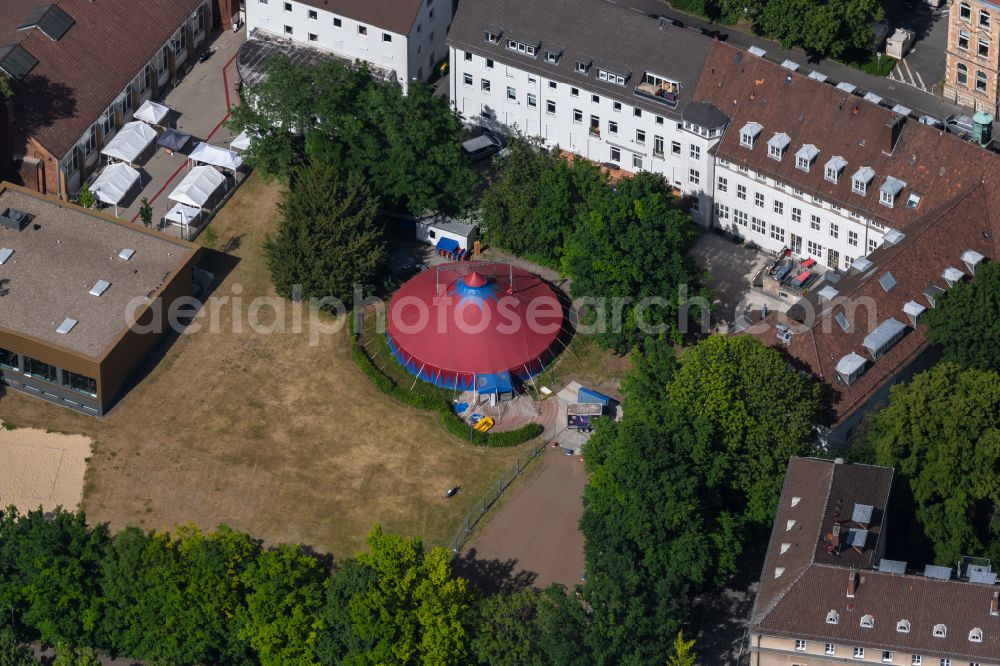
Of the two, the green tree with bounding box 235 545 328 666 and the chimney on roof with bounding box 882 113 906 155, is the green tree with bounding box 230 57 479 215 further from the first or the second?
the green tree with bounding box 235 545 328 666

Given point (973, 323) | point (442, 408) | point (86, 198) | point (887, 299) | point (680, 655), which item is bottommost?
point (680, 655)

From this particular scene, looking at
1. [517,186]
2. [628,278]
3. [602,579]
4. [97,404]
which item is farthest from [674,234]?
[97,404]

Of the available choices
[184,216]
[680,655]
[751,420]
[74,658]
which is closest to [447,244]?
[184,216]

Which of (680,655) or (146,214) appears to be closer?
(680,655)

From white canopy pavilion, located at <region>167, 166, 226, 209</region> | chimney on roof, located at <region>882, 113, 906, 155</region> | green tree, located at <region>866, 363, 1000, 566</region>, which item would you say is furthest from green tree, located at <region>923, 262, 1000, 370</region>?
white canopy pavilion, located at <region>167, 166, 226, 209</region>

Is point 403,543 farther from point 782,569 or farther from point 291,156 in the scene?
point 291,156

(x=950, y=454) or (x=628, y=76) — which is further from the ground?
(x=628, y=76)

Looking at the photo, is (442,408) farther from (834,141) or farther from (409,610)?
(834,141)
